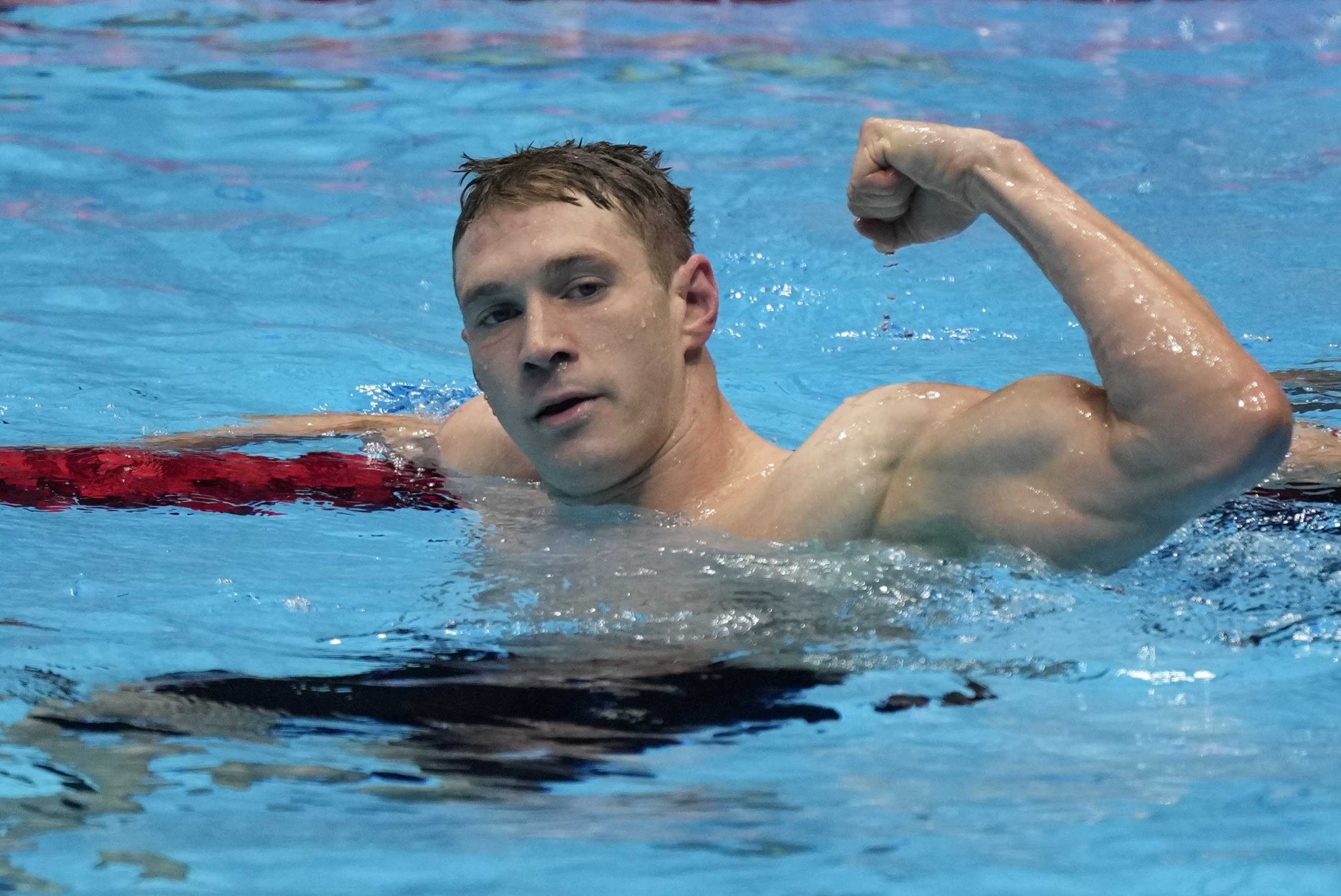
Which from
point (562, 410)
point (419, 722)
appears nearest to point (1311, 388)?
point (562, 410)

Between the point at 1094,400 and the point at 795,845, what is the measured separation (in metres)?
0.92

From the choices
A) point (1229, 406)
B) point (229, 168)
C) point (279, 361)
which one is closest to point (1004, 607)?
point (1229, 406)

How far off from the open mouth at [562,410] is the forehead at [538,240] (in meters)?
0.27

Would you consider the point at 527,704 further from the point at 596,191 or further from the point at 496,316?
the point at 596,191

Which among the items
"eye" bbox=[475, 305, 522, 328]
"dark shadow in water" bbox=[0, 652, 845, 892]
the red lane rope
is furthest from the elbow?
the red lane rope

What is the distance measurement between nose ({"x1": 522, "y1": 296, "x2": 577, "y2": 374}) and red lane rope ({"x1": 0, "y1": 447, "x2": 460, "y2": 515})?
844mm

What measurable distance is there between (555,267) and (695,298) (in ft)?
1.19

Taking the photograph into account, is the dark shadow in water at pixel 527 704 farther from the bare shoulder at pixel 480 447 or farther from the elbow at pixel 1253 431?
the bare shoulder at pixel 480 447

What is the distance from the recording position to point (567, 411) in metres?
3.14

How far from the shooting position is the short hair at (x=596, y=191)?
10.6 feet

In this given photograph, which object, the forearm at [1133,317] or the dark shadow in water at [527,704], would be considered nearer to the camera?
the forearm at [1133,317]

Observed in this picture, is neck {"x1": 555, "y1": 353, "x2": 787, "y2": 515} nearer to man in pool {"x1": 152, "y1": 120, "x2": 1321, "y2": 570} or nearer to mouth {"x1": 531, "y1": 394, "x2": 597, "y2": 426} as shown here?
man in pool {"x1": 152, "y1": 120, "x2": 1321, "y2": 570}

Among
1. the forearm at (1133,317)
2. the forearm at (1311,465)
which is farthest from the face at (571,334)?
the forearm at (1311,465)

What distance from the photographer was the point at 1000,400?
8.80ft
